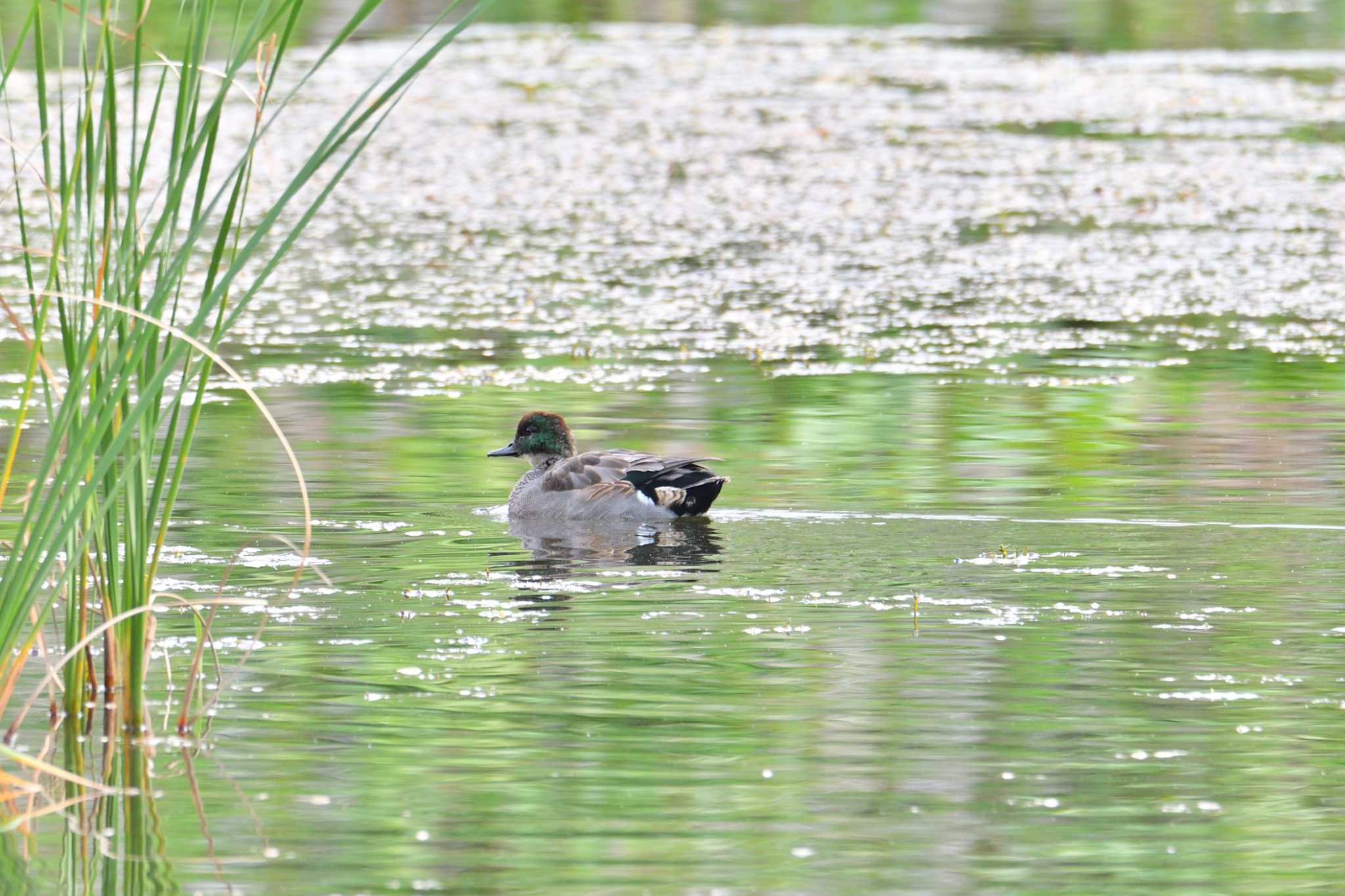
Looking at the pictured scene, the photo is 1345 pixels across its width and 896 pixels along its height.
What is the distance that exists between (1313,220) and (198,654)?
13222 mm

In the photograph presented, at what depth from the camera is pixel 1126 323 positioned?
1412 centimetres

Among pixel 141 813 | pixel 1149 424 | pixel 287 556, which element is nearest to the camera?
pixel 141 813

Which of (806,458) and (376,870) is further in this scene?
(806,458)

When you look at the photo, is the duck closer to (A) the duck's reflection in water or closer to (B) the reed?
→ (A) the duck's reflection in water

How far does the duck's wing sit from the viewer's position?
370 inches

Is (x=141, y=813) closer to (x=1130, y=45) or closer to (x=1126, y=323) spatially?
(x=1126, y=323)

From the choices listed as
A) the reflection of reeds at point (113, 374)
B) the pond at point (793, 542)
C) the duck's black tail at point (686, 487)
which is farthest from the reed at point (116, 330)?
the duck's black tail at point (686, 487)

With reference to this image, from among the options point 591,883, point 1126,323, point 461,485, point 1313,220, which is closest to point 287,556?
point 461,485

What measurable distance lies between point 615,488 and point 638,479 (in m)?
0.12

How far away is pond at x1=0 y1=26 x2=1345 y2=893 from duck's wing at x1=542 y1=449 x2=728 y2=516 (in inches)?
6.6

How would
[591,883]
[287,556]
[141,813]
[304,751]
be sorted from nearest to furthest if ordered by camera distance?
[591,883] < [141,813] < [304,751] < [287,556]

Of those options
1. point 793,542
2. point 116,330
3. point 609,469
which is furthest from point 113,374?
point 609,469

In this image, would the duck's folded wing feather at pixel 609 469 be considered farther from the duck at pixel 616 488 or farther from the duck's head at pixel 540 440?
the duck's head at pixel 540 440

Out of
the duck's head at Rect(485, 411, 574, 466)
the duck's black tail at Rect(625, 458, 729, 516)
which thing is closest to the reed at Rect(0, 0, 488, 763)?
the duck's black tail at Rect(625, 458, 729, 516)
